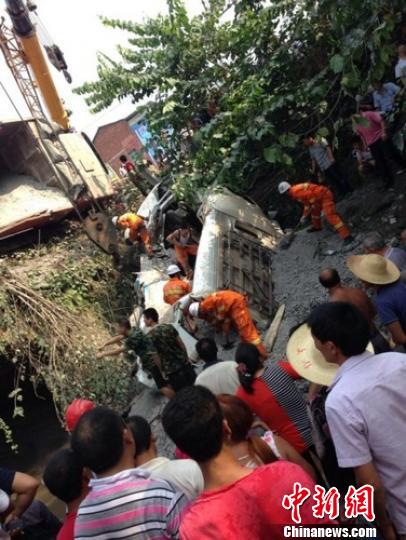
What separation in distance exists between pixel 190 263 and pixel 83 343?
2.16 metres

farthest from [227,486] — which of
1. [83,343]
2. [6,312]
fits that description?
[6,312]

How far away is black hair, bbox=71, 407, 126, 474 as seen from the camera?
168 cm

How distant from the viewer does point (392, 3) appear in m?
2.93

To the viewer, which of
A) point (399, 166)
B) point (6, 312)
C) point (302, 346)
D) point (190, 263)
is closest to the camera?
point (302, 346)

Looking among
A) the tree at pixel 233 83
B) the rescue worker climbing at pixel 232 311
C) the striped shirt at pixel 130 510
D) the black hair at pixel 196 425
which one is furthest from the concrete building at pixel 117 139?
the black hair at pixel 196 425

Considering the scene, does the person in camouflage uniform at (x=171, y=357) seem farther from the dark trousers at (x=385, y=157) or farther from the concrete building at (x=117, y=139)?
the concrete building at (x=117, y=139)

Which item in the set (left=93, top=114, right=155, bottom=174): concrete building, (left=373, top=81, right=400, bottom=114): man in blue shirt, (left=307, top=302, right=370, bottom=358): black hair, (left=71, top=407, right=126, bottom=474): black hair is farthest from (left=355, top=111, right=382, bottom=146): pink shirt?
(left=93, top=114, right=155, bottom=174): concrete building

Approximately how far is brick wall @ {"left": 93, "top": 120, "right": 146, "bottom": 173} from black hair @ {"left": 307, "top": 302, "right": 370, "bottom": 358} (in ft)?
87.6

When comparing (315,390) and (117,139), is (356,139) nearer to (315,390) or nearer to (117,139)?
(315,390)

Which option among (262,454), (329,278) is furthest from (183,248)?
(262,454)

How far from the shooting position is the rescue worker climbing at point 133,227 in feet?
26.1

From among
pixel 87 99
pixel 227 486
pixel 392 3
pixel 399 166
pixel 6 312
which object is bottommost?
pixel 399 166

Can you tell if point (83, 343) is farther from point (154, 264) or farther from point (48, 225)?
point (48, 225)

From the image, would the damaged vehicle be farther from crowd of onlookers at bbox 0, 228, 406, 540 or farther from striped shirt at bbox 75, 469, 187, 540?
striped shirt at bbox 75, 469, 187, 540
